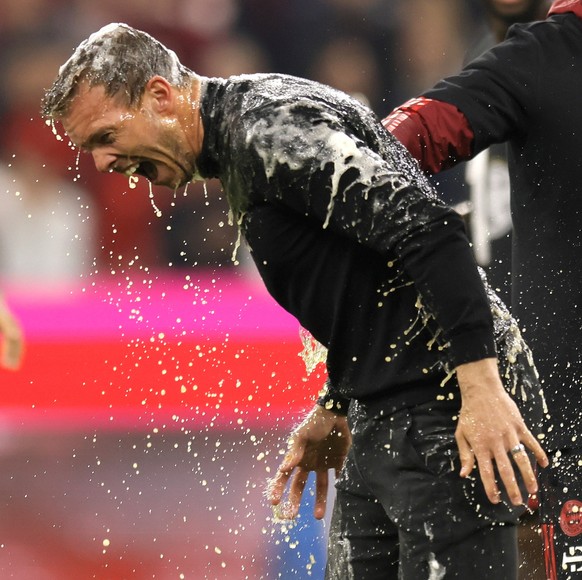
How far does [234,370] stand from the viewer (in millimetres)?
5320

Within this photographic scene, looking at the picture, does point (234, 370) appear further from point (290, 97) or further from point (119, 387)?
point (290, 97)

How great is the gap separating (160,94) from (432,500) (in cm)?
85

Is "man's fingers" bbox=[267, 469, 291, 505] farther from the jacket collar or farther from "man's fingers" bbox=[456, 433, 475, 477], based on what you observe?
the jacket collar

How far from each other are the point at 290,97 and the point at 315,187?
0.17 metres

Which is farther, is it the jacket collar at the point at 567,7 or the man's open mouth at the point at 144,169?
the jacket collar at the point at 567,7

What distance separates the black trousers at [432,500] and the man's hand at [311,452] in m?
0.38

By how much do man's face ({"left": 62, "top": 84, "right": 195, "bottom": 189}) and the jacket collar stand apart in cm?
120

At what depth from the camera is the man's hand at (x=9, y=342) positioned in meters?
4.61

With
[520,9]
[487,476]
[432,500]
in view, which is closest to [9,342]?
[520,9]

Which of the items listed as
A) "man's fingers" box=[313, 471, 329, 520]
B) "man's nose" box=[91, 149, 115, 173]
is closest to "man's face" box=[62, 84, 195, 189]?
"man's nose" box=[91, 149, 115, 173]

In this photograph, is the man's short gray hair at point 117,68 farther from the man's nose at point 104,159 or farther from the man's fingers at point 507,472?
the man's fingers at point 507,472

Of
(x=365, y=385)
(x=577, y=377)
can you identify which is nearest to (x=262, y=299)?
(x=577, y=377)

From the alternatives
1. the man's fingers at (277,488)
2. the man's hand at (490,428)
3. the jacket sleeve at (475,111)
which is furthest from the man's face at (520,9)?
the man's hand at (490,428)

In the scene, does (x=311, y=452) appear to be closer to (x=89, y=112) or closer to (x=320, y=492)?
(x=320, y=492)
